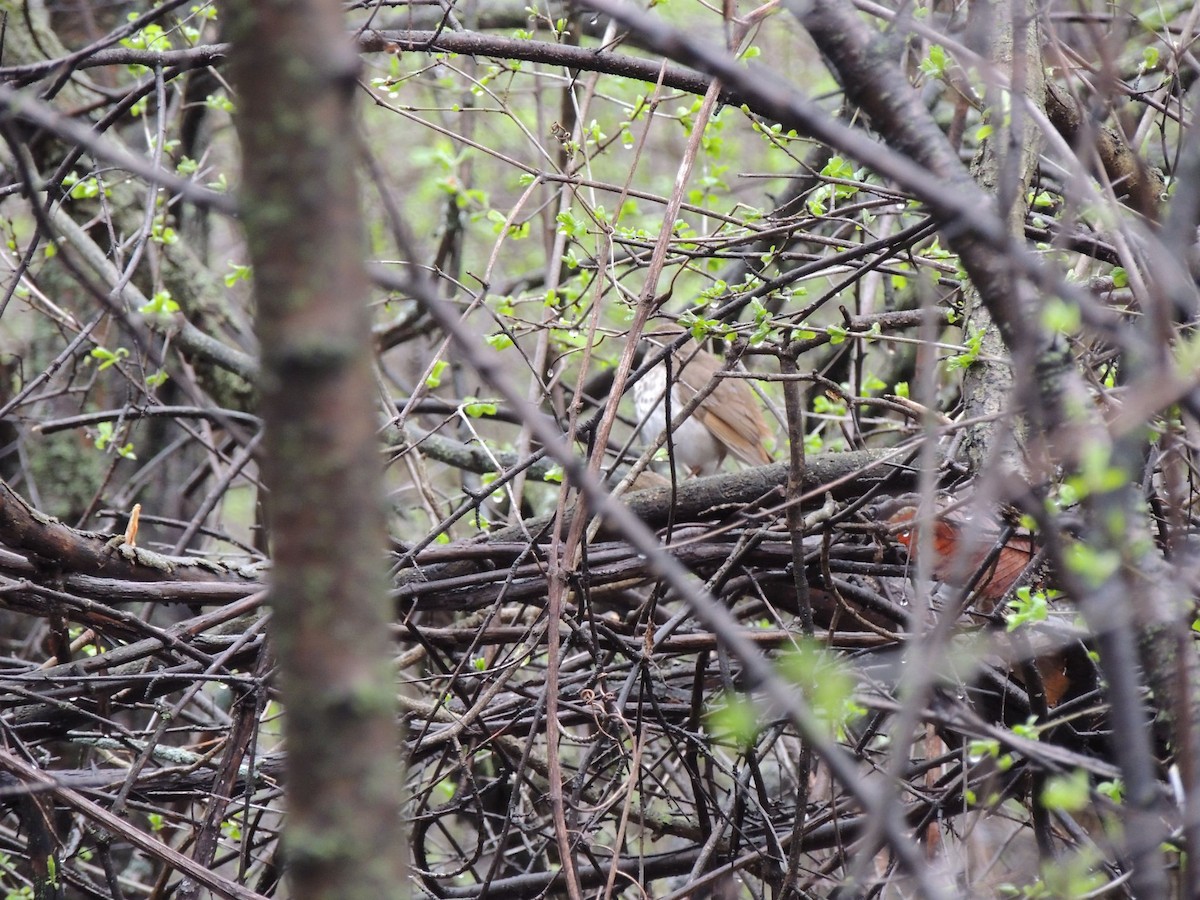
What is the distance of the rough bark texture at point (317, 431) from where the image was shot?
0.79 m

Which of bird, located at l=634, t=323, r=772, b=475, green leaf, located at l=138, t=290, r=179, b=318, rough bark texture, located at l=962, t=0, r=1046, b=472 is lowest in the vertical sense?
rough bark texture, located at l=962, t=0, r=1046, b=472

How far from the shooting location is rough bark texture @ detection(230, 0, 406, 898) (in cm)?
79

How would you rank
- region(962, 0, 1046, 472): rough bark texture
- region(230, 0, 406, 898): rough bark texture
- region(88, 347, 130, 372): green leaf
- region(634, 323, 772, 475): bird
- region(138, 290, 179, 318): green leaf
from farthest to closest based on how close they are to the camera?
1. region(634, 323, 772, 475): bird
2. region(88, 347, 130, 372): green leaf
3. region(138, 290, 179, 318): green leaf
4. region(962, 0, 1046, 472): rough bark texture
5. region(230, 0, 406, 898): rough bark texture

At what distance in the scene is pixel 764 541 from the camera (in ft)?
8.11

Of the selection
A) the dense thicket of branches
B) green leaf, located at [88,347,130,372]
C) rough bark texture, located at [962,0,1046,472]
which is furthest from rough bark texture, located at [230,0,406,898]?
green leaf, located at [88,347,130,372]

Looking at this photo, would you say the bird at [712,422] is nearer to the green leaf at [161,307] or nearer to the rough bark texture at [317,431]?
the green leaf at [161,307]

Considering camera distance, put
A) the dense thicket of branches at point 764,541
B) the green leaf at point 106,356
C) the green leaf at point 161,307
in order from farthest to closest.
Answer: the green leaf at point 106,356
the green leaf at point 161,307
the dense thicket of branches at point 764,541

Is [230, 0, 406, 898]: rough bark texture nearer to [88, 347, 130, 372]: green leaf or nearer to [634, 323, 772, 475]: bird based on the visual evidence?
[88, 347, 130, 372]: green leaf

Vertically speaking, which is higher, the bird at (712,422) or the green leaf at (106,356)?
the bird at (712,422)

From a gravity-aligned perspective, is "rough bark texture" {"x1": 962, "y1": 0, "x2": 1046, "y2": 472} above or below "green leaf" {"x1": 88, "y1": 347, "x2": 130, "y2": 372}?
below

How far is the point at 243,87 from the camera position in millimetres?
799

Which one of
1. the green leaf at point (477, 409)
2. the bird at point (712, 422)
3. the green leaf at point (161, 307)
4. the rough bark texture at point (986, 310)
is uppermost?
the bird at point (712, 422)

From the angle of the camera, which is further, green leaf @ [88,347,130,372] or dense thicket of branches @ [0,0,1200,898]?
green leaf @ [88,347,130,372]

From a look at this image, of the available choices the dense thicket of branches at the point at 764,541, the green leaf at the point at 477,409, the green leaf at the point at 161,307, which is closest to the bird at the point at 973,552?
the dense thicket of branches at the point at 764,541
